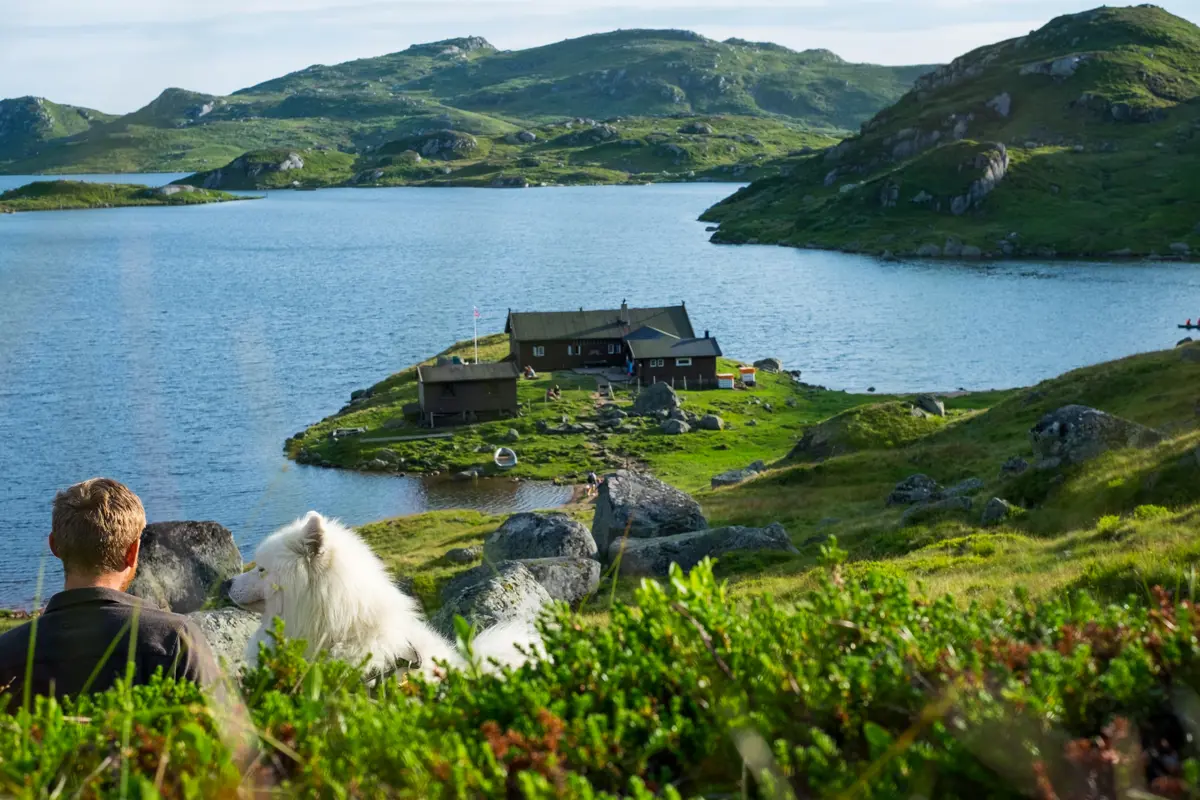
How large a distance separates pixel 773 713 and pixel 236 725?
2328 mm

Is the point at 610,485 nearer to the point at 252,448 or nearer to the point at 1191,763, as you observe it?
the point at 1191,763

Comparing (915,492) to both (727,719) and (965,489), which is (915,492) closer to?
(965,489)

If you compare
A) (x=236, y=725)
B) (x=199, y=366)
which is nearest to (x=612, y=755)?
(x=236, y=725)

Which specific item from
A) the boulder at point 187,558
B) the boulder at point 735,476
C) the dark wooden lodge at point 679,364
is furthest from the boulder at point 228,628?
the dark wooden lodge at point 679,364

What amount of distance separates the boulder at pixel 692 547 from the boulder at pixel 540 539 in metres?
2.21

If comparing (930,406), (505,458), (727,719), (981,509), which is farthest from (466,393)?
(727,719)

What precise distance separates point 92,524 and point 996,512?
28.1m

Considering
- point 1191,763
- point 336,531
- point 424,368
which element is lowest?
point 424,368

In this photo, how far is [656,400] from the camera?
290ft

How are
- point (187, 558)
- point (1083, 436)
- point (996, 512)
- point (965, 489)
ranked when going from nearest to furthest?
point (996, 512)
point (1083, 436)
point (187, 558)
point (965, 489)

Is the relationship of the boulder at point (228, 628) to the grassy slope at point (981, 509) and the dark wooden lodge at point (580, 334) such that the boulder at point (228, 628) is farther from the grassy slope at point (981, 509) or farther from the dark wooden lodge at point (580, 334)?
the dark wooden lodge at point (580, 334)

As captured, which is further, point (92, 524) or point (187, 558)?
point (187, 558)

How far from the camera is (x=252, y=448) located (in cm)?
8400

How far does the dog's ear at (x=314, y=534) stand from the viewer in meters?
8.44
